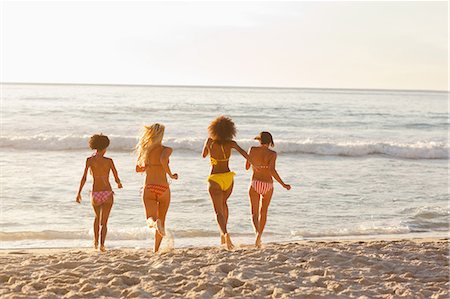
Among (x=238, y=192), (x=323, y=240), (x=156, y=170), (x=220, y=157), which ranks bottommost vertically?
(x=323, y=240)

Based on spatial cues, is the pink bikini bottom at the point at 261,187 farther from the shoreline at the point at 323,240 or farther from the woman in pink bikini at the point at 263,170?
the shoreline at the point at 323,240

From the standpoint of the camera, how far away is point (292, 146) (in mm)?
23125

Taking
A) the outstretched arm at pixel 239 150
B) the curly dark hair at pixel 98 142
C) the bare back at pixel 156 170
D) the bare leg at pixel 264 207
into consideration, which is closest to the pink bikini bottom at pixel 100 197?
the curly dark hair at pixel 98 142

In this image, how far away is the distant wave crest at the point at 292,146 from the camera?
2166 centimetres

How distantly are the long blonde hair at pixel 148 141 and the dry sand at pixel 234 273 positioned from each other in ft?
3.76

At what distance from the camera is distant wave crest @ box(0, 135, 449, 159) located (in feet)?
71.1

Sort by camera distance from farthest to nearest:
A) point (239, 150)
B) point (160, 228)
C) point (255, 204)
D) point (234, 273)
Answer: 1. point (255, 204)
2. point (239, 150)
3. point (160, 228)
4. point (234, 273)

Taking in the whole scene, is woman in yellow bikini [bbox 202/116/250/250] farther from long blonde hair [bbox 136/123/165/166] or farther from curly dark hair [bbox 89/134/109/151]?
curly dark hair [bbox 89/134/109/151]

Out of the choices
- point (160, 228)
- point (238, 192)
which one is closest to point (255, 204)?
point (160, 228)

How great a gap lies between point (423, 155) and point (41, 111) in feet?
75.7

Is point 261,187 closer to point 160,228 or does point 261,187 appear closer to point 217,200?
point 217,200

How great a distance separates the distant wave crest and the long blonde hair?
46.6ft

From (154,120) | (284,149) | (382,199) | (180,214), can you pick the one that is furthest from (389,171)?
(154,120)

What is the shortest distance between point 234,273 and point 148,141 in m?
1.96
